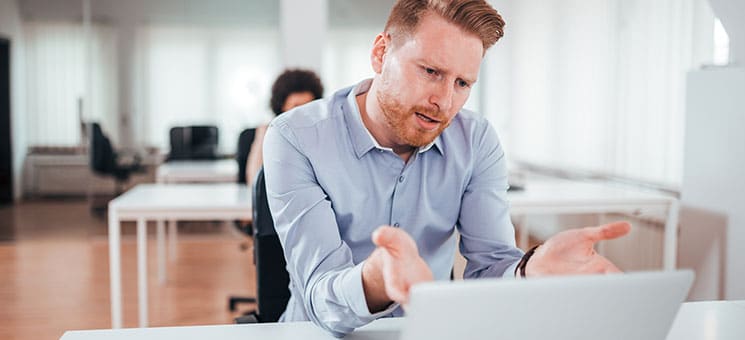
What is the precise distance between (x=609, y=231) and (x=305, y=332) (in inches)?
21.0

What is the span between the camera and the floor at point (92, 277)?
11.4 ft

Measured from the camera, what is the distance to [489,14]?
119cm

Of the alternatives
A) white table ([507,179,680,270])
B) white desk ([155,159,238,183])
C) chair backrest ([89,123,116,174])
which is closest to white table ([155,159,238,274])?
white desk ([155,159,238,183])

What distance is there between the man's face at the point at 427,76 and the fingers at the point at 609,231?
0.40 m

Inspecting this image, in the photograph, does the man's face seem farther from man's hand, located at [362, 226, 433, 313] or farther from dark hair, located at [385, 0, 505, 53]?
man's hand, located at [362, 226, 433, 313]

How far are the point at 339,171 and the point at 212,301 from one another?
2.76m

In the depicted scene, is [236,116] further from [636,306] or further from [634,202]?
[636,306]

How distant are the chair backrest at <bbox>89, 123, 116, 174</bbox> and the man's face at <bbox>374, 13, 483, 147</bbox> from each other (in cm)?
564

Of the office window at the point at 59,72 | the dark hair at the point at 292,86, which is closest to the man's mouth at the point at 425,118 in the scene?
the dark hair at the point at 292,86

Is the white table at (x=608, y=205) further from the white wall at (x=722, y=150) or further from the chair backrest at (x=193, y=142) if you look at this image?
the chair backrest at (x=193, y=142)

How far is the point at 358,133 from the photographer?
1342 millimetres

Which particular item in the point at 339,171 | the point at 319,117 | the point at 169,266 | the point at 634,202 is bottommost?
the point at 169,266

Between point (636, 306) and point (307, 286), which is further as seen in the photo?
point (307, 286)

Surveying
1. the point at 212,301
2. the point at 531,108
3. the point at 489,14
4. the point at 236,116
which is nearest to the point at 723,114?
the point at 489,14
